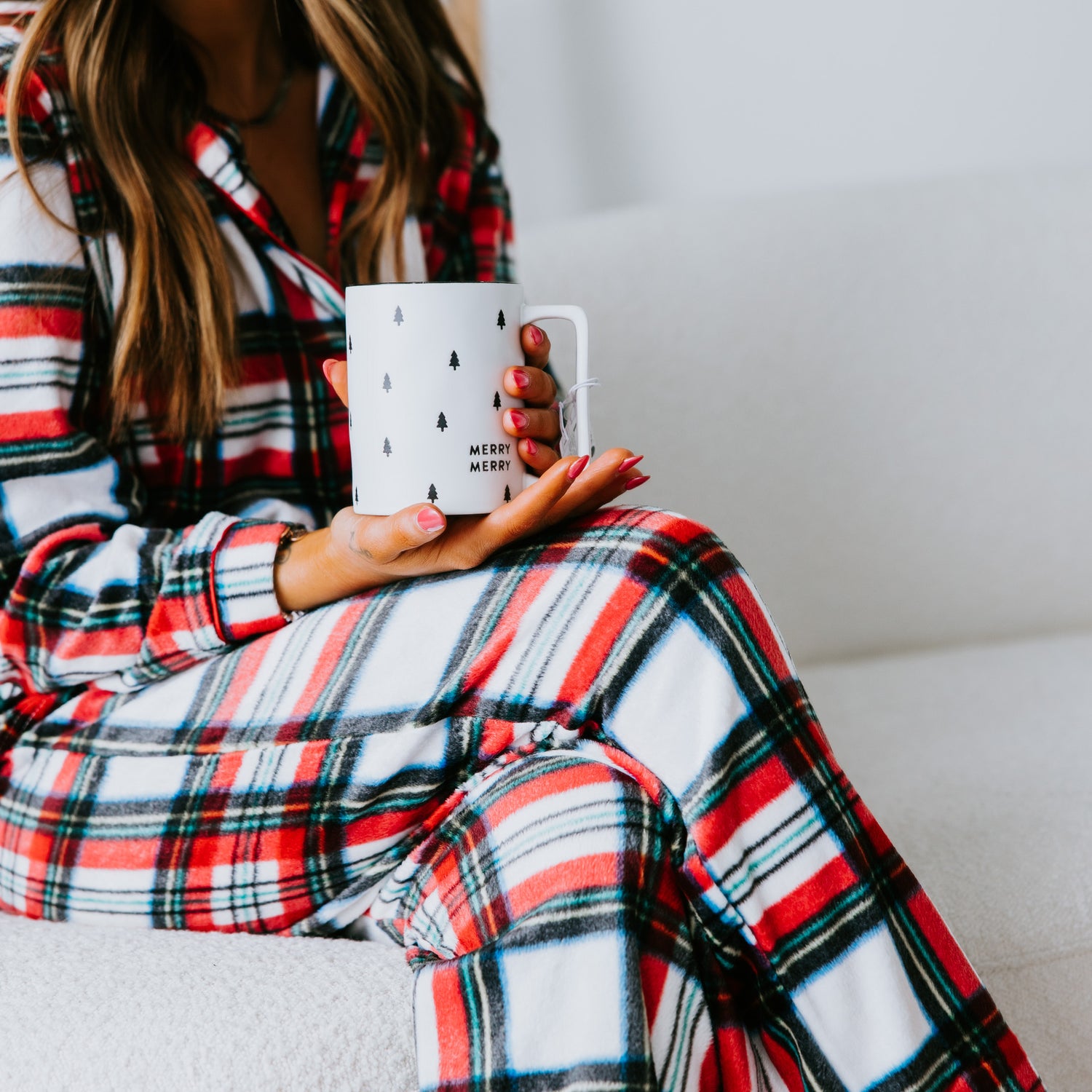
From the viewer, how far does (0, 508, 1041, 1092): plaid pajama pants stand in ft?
1.68

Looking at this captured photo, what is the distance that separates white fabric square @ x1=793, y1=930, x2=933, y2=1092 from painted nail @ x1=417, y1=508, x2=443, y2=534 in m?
0.27

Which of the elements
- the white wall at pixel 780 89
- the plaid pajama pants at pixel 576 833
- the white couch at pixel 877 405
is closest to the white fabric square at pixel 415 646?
the plaid pajama pants at pixel 576 833

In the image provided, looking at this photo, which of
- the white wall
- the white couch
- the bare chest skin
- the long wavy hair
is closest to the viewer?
the long wavy hair

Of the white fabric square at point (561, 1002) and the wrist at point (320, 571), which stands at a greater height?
the wrist at point (320, 571)

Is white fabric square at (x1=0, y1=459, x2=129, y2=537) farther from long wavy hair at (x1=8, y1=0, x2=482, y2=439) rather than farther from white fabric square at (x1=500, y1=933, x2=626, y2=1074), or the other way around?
white fabric square at (x1=500, y1=933, x2=626, y2=1074)

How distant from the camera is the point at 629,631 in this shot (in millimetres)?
551

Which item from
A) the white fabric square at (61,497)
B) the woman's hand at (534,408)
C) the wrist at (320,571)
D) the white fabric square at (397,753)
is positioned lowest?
the white fabric square at (397,753)

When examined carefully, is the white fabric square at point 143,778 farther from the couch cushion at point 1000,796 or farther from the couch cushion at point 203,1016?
the couch cushion at point 1000,796

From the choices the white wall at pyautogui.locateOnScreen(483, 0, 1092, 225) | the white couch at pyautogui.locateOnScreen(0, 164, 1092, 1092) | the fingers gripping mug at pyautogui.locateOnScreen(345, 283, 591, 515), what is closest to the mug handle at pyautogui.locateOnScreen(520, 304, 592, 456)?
the fingers gripping mug at pyautogui.locateOnScreen(345, 283, 591, 515)

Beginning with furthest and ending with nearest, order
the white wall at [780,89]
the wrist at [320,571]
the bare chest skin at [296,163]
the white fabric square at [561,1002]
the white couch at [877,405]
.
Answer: the white wall at [780,89] < the white couch at [877,405] < the bare chest skin at [296,163] < the wrist at [320,571] < the white fabric square at [561,1002]

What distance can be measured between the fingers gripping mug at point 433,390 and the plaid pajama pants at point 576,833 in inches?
2.6

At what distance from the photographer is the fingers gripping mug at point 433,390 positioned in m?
0.52

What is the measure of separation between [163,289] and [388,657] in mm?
326

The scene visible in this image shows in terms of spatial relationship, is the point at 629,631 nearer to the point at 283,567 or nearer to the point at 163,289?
the point at 283,567
